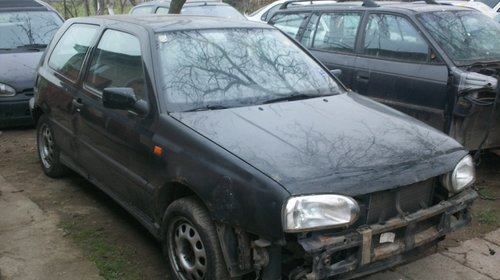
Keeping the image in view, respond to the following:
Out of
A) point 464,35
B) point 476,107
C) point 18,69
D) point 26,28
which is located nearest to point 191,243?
point 476,107

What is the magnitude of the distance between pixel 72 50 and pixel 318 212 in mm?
3224

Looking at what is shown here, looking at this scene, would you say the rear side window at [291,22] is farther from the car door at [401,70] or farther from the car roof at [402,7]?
the car door at [401,70]

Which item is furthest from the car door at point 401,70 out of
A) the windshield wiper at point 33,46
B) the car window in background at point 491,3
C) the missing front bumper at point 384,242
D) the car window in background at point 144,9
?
the car window in background at point 491,3

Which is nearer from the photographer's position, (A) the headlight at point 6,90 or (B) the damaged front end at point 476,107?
(B) the damaged front end at point 476,107

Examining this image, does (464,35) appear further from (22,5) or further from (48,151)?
(22,5)

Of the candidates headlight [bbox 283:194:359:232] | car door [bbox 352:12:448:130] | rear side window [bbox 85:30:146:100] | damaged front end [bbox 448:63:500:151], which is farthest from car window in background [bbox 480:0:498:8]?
headlight [bbox 283:194:359:232]

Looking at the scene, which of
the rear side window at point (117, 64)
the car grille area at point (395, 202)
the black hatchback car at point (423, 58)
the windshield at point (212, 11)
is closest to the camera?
the car grille area at point (395, 202)

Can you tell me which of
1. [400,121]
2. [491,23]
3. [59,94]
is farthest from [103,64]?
[491,23]

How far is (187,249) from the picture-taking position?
11.1ft

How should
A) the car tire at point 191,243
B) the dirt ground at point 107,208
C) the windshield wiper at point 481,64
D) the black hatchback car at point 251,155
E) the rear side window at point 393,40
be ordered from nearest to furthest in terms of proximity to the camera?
the black hatchback car at point 251,155
the car tire at point 191,243
the dirt ground at point 107,208
the windshield wiper at point 481,64
the rear side window at point 393,40

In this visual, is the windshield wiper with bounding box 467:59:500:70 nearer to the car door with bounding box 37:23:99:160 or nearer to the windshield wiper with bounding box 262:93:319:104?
the windshield wiper with bounding box 262:93:319:104

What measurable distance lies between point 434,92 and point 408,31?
807mm

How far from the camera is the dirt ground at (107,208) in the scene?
402 cm

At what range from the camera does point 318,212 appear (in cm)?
277
